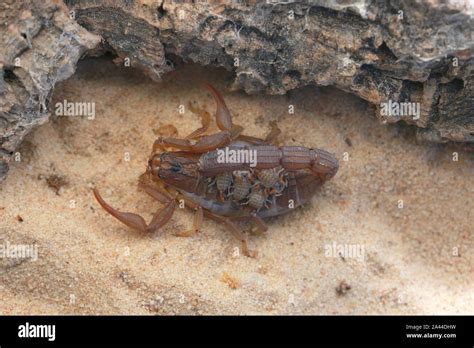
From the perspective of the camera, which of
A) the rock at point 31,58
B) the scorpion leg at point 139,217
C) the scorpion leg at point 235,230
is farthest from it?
the scorpion leg at point 235,230

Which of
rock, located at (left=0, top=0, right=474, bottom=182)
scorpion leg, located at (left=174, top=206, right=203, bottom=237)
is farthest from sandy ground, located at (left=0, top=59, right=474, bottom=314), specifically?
rock, located at (left=0, top=0, right=474, bottom=182)

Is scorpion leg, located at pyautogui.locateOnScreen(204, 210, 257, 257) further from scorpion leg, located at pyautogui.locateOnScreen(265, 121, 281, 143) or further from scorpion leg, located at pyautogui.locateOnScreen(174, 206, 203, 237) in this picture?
scorpion leg, located at pyautogui.locateOnScreen(265, 121, 281, 143)

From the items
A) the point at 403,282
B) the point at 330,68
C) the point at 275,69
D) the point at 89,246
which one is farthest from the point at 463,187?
the point at 89,246

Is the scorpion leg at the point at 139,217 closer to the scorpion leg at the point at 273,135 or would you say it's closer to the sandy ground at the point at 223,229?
the sandy ground at the point at 223,229

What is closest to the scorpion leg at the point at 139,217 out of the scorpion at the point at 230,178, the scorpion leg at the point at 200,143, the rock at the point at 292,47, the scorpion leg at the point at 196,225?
the scorpion at the point at 230,178

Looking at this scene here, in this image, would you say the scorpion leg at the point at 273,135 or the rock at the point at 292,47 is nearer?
the rock at the point at 292,47

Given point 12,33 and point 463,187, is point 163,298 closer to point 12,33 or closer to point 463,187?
point 12,33
